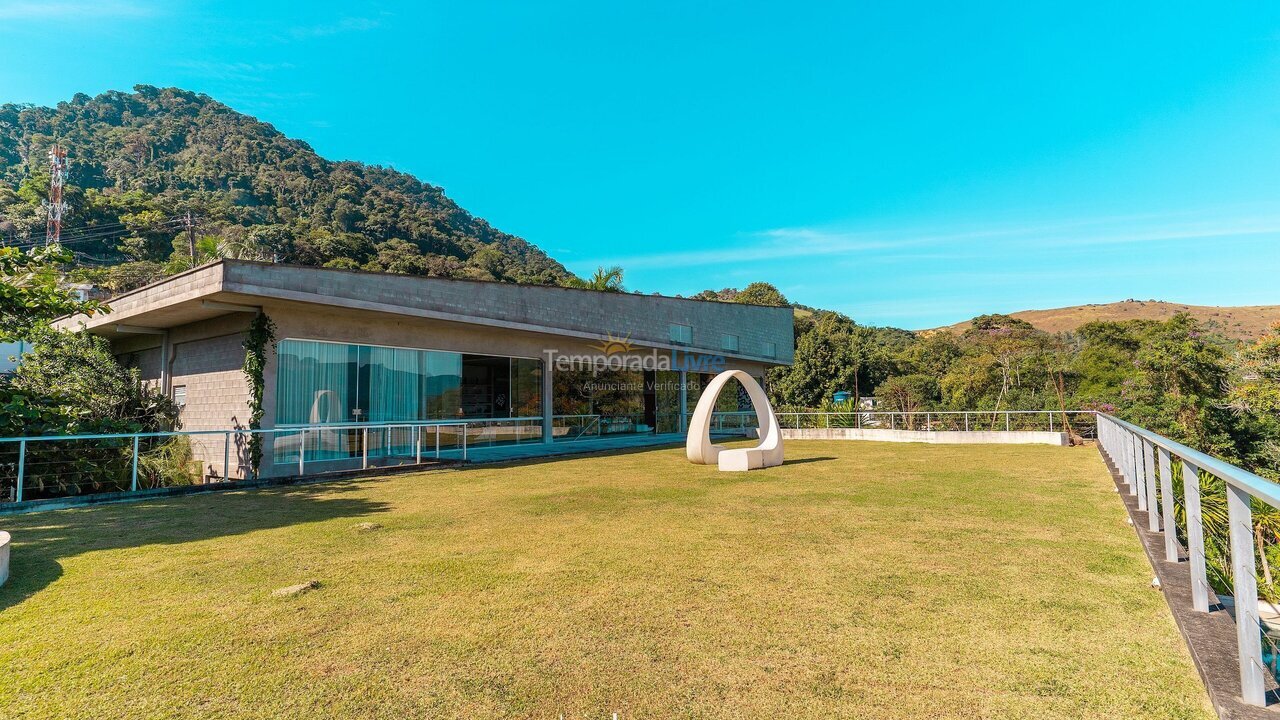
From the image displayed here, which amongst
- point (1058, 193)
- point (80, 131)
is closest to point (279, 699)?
point (1058, 193)

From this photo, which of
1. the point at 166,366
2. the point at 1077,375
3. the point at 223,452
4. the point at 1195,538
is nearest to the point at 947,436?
the point at 1195,538

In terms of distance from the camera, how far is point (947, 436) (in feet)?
58.7

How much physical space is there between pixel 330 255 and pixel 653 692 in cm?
5502

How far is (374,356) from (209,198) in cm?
6259

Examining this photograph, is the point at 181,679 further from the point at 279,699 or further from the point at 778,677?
the point at 778,677

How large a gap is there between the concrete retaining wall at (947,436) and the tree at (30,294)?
19.0 meters

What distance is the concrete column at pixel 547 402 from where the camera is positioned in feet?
53.0

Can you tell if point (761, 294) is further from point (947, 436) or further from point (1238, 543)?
point (1238, 543)

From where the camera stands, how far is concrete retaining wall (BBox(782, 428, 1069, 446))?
1672 cm

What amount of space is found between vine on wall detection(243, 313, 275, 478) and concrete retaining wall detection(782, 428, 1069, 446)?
1621 cm

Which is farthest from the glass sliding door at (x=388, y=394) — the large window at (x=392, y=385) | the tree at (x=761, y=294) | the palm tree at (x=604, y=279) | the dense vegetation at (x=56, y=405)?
the tree at (x=761, y=294)

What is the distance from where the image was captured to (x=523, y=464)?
41.2 ft

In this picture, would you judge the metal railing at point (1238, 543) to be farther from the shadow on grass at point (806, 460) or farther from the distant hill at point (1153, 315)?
the distant hill at point (1153, 315)

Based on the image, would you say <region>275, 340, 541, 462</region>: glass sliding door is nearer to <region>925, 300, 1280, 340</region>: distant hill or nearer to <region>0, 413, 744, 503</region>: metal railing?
<region>0, 413, 744, 503</region>: metal railing
